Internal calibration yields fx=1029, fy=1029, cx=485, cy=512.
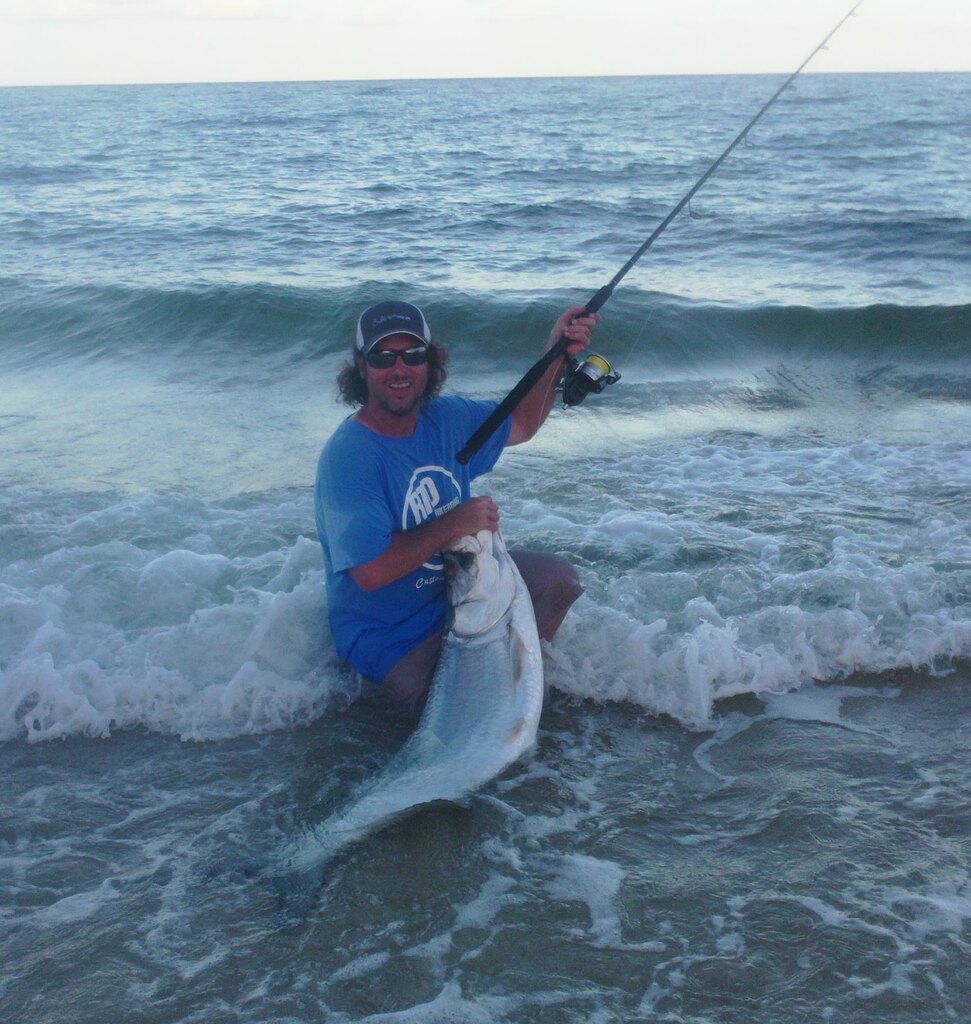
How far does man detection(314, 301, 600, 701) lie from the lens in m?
3.69

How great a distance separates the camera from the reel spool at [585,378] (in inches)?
173

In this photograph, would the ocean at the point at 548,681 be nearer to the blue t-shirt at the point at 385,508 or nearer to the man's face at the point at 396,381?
the blue t-shirt at the point at 385,508

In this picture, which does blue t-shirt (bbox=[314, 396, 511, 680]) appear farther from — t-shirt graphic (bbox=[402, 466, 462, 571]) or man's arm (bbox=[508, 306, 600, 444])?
man's arm (bbox=[508, 306, 600, 444])

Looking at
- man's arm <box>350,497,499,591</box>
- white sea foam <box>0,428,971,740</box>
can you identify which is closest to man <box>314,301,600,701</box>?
man's arm <box>350,497,499,591</box>

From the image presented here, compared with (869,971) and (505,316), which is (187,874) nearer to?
(869,971)

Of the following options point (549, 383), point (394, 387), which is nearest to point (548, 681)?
point (549, 383)

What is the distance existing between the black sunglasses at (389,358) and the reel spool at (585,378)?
805mm

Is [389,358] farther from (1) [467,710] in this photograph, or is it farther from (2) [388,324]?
(1) [467,710]

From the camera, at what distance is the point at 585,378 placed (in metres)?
4.40

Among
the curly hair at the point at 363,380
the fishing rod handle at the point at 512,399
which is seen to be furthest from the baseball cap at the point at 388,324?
the fishing rod handle at the point at 512,399

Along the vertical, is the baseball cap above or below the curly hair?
above

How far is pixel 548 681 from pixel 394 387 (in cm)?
159

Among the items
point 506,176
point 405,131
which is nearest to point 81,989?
point 506,176

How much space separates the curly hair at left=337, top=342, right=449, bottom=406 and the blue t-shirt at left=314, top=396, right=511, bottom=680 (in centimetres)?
7
